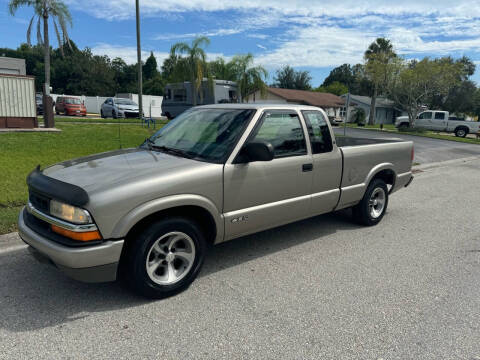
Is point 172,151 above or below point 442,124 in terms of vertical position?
above

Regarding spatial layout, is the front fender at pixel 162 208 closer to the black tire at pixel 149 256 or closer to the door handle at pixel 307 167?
the black tire at pixel 149 256


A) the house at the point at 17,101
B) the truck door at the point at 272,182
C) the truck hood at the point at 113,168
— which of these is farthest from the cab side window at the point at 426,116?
the truck hood at the point at 113,168

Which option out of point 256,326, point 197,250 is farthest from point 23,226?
point 256,326

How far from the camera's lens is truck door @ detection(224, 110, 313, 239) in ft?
12.3

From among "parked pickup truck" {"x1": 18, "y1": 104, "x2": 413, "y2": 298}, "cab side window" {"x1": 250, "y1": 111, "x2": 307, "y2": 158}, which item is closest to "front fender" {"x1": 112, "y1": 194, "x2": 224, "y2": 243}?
"parked pickup truck" {"x1": 18, "y1": 104, "x2": 413, "y2": 298}

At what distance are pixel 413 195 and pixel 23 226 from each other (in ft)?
24.1

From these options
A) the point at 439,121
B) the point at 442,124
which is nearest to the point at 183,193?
the point at 442,124

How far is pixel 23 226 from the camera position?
3.37 metres

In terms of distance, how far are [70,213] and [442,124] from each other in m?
36.9

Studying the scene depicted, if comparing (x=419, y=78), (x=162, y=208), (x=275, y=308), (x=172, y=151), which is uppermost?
(x=419, y=78)

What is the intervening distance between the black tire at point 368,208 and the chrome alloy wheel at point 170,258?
3.05 meters

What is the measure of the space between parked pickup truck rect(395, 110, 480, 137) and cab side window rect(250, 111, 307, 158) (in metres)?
33.0

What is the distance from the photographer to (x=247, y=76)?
30.2m

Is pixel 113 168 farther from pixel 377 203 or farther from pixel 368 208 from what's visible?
pixel 377 203
